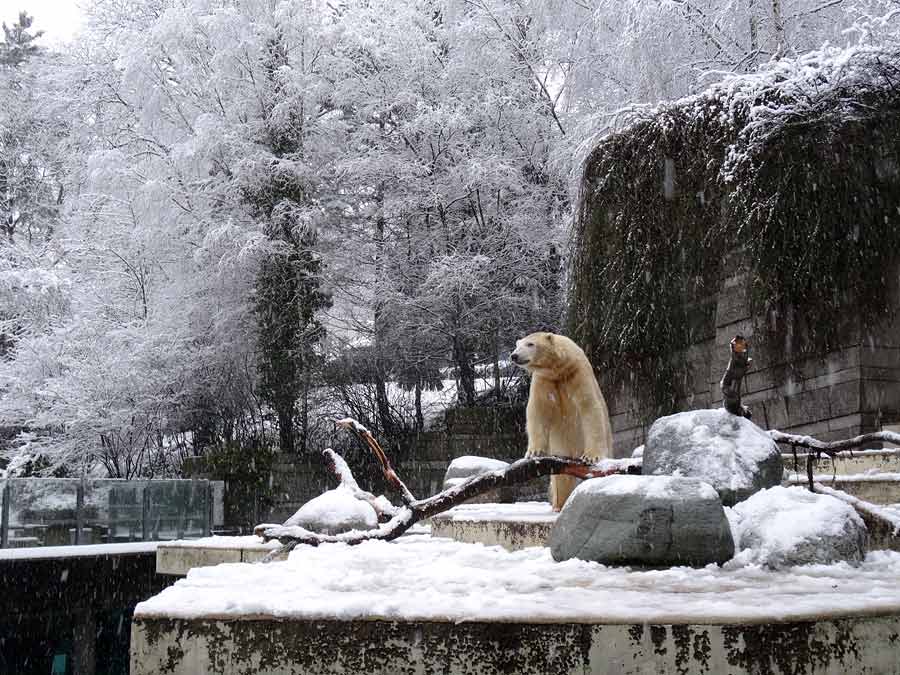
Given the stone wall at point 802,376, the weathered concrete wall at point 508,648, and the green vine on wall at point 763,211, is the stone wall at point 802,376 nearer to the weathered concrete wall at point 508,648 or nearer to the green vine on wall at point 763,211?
the green vine on wall at point 763,211

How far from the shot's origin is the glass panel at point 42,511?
29.7ft

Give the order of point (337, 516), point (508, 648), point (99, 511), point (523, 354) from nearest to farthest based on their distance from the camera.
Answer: point (508, 648), point (523, 354), point (337, 516), point (99, 511)

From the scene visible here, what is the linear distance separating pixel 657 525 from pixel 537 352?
1.78m

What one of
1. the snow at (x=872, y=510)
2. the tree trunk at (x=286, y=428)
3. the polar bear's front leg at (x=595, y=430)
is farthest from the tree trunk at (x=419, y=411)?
the snow at (x=872, y=510)

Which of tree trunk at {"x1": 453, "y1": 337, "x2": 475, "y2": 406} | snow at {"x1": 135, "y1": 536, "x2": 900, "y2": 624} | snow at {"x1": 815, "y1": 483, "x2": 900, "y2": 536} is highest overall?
tree trunk at {"x1": 453, "y1": 337, "x2": 475, "y2": 406}

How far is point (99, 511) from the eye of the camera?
9797 mm

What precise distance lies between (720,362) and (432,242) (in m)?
8.65

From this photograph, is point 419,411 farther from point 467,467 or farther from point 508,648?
point 508,648

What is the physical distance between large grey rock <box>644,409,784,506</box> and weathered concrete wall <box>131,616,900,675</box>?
4.34 ft

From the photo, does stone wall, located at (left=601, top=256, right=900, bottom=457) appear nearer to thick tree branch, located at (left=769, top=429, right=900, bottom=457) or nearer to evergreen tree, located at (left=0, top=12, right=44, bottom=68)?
thick tree branch, located at (left=769, top=429, right=900, bottom=457)

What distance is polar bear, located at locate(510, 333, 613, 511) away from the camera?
4.47m

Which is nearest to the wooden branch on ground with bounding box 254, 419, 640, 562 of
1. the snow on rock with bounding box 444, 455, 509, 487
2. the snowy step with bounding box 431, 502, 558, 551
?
the snowy step with bounding box 431, 502, 558, 551

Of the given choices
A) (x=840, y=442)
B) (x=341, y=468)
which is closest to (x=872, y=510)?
(x=840, y=442)

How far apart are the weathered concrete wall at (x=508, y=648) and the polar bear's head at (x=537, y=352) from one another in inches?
99.8
